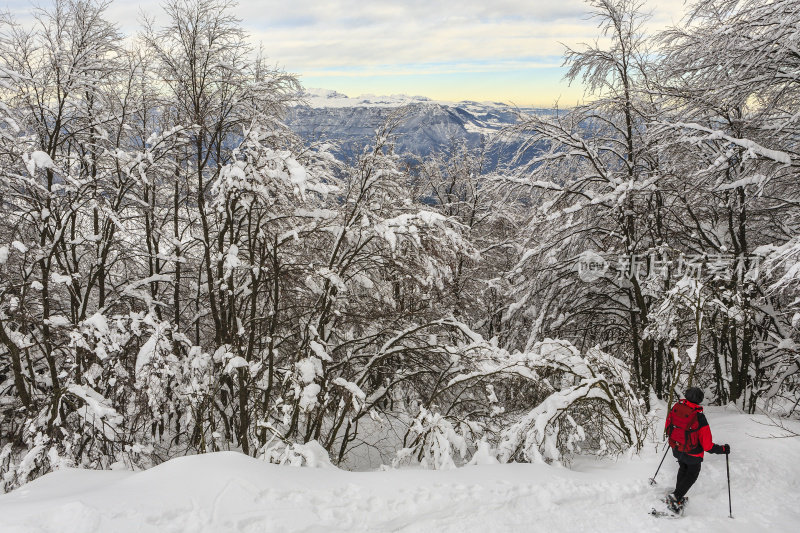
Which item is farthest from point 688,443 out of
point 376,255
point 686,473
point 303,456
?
point 376,255

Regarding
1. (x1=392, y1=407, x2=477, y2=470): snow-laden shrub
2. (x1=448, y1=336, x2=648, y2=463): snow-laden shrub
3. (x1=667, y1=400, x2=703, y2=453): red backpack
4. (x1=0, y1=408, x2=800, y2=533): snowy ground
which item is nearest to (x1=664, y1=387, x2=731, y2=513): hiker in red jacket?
(x1=667, y1=400, x2=703, y2=453): red backpack

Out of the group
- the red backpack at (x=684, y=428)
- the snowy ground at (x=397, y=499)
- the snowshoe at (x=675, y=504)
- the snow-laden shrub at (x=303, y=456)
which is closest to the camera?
the snowy ground at (x=397, y=499)

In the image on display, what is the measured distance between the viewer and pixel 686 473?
488 centimetres

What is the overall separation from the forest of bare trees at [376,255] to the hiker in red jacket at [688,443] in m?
1.09

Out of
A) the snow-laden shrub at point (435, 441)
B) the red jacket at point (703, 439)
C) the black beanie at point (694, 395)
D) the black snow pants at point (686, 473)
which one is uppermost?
the black beanie at point (694, 395)

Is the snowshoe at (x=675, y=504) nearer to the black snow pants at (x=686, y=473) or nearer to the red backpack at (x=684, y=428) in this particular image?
the black snow pants at (x=686, y=473)

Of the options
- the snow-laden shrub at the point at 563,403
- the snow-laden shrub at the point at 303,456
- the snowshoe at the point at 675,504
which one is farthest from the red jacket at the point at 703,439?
the snow-laden shrub at the point at 303,456

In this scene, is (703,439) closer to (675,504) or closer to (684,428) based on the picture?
(684,428)

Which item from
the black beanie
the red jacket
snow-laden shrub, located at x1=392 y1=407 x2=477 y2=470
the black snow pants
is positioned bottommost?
snow-laden shrub, located at x1=392 y1=407 x2=477 y2=470

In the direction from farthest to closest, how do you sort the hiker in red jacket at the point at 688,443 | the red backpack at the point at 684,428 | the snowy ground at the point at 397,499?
1. the red backpack at the point at 684,428
2. the hiker in red jacket at the point at 688,443
3. the snowy ground at the point at 397,499

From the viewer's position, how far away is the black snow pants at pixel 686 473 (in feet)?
15.8

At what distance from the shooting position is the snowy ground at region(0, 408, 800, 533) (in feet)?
12.3

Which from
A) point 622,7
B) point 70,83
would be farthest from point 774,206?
point 70,83

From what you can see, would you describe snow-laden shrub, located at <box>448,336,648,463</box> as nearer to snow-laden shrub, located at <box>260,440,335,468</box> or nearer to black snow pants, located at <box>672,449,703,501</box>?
black snow pants, located at <box>672,449,703,501</box>
